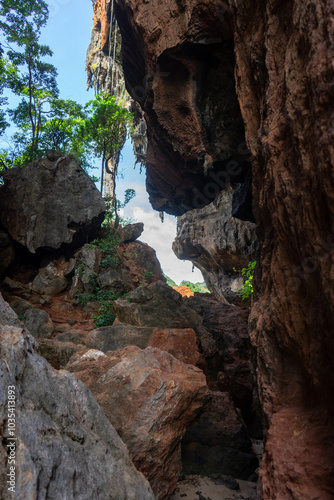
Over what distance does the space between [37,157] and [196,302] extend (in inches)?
481

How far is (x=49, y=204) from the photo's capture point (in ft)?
45.8

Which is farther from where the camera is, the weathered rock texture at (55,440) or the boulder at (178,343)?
the boulder at (178,343)

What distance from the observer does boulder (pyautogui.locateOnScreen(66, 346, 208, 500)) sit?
3.05 m

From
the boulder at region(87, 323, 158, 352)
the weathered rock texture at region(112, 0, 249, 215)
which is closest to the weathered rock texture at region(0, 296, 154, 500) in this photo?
the boulder at region(87, 323, 158, 352)

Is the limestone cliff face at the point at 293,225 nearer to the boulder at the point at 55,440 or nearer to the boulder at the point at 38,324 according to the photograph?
the boulder at the point at 55,440

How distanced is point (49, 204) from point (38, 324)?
6635 mm

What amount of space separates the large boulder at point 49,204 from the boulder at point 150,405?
10.6 metres

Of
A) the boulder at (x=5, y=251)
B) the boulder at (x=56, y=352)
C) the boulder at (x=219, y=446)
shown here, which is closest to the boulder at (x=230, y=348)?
the boulder at (x=219, y=446)

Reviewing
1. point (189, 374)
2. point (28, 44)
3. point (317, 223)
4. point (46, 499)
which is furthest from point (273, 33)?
point (28, 44)

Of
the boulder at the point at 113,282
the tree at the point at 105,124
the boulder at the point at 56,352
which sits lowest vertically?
the boulder at the point at 56,352

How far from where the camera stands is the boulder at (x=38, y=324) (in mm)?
8922

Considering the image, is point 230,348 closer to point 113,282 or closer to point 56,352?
point 56,352

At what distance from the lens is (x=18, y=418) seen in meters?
1.75

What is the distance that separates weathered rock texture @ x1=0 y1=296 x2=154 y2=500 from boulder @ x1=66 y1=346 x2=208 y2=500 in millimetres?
634
